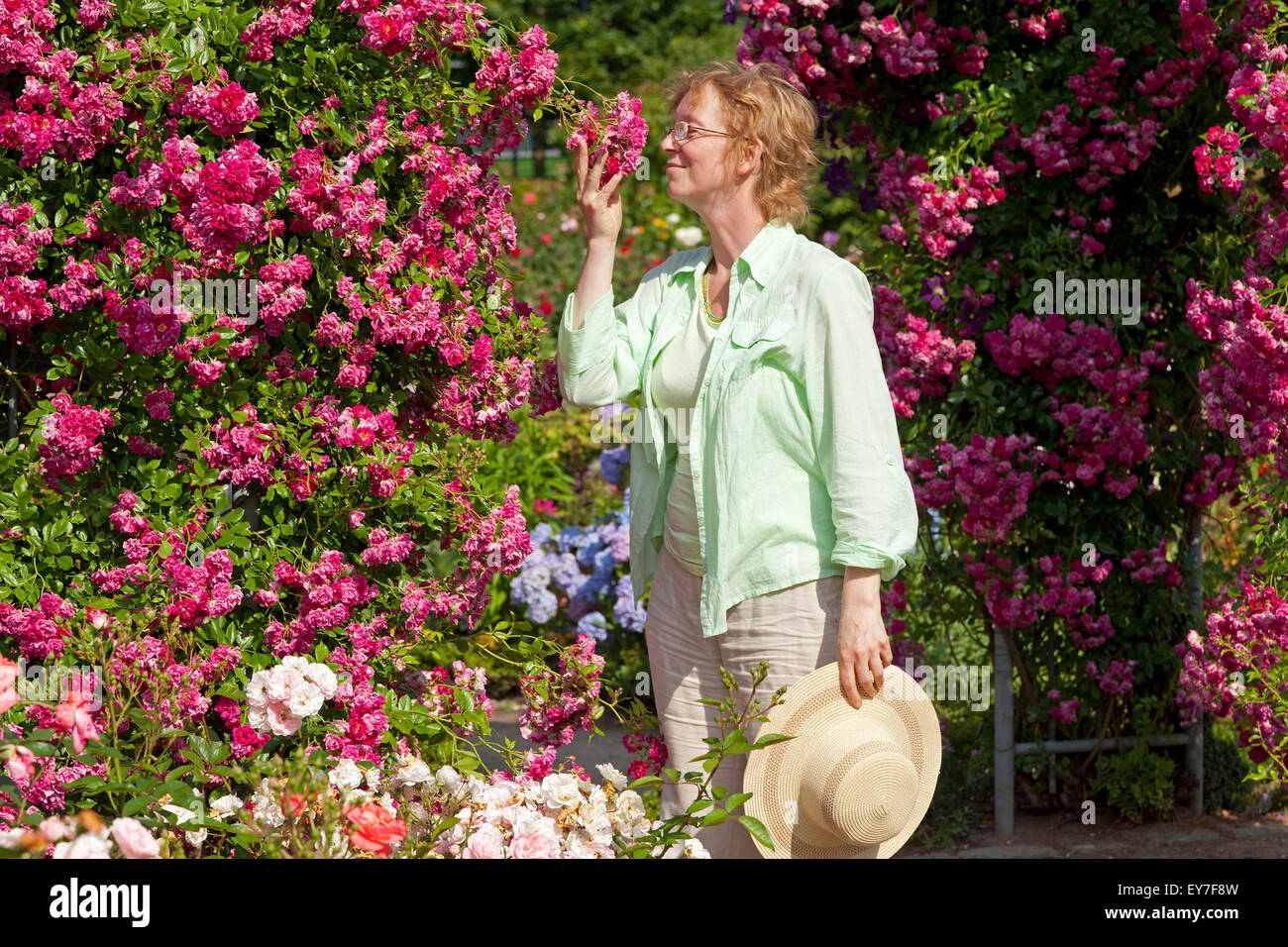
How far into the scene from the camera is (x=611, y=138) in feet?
9.37

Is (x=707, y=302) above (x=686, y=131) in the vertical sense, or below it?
below

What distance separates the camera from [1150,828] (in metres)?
4.37

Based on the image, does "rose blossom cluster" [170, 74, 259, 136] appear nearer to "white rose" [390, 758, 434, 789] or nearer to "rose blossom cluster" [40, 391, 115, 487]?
"rose blossom cluster" [40, 391, 115, 487]

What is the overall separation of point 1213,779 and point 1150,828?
0.35 meters

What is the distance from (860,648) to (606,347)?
0.81 m

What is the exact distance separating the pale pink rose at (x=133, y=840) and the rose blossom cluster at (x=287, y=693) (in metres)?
0.45

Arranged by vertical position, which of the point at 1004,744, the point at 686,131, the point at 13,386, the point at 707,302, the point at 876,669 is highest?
the point at 686,131

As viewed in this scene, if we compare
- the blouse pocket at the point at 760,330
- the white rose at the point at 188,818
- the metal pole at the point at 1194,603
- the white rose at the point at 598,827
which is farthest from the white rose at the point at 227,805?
the metal pole at the point at 1194,603

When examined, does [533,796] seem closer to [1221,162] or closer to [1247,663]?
[1247,663]

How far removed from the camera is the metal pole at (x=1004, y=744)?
4.38m

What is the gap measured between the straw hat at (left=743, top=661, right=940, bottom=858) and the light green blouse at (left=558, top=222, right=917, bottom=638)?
22 centimetres

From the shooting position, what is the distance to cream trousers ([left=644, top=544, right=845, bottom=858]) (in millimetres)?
2609

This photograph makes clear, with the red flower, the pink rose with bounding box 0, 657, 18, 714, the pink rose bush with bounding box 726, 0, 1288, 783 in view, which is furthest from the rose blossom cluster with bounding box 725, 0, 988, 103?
the pink rose with bounding box 0, 657, 18, 714

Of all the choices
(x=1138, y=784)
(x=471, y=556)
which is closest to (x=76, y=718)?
(x=471, y=556)
